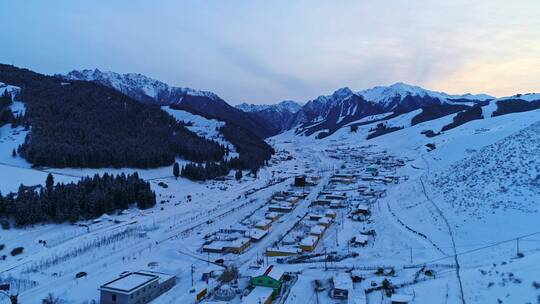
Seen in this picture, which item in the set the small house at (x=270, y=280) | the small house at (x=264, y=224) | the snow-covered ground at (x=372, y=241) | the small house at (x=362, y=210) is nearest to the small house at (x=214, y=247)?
the snow-covered ground at (x=372, y=241)

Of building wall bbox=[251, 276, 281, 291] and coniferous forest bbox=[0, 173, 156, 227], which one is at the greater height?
coniferous forest bbox=[0, 173, 156, 227]

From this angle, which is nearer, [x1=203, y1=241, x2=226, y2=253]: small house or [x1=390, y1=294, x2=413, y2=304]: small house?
[x1=390, y1=294, x2=413, y2=304]: small house

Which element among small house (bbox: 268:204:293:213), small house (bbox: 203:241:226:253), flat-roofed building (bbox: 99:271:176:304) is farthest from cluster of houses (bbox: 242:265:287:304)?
small house (bbox: 268:204:293:213)

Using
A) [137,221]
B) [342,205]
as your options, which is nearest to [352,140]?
[342,205]

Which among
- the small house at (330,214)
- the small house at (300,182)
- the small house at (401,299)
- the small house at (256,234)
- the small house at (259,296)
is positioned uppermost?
the small house at (300,182)

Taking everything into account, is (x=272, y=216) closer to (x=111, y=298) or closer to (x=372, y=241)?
(x=372, y=241)

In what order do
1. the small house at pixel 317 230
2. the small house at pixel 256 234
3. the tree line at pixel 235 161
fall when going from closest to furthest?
1. the small house at pixel 317 230
2. the small house at pixel 256 234
3. the tree line at pixel 235 161

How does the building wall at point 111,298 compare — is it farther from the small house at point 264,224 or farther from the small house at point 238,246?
the small house at point 264,224

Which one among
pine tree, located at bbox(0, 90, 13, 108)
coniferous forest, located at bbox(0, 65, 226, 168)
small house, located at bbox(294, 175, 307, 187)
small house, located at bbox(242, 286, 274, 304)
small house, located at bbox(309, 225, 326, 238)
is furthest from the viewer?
pine tree, located at bbox(0, 90, 13, 108)

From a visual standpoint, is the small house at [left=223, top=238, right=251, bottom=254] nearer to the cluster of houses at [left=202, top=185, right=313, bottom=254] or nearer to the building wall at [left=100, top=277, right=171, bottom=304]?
the cluster of houses at [left=202, top=185, right=313, bottom=254]
